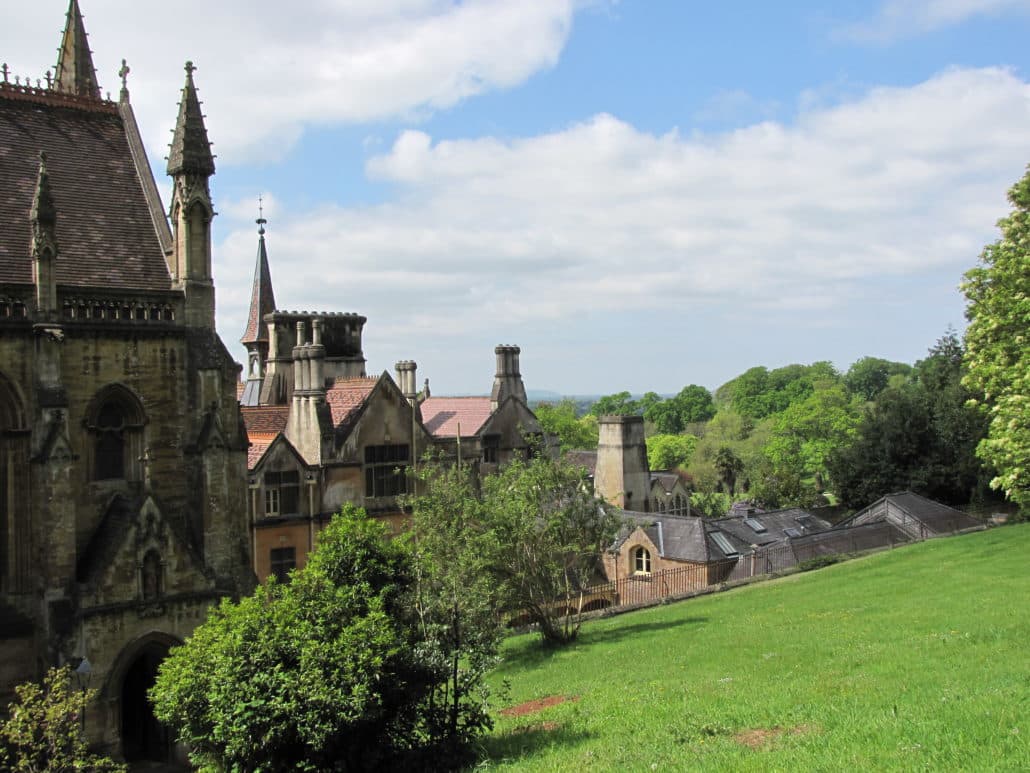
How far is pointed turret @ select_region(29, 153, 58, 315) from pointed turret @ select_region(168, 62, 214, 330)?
3.35 metres

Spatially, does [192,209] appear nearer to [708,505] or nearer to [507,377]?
[507,377]

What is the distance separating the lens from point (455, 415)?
43.5 metres

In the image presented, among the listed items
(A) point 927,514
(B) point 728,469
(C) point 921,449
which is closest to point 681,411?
(B) point 728,469

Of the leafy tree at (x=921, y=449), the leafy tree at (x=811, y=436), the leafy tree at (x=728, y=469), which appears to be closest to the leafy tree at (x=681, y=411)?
the leafy tree at (x=811, y=436)

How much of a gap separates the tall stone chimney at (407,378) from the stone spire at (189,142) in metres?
15.4

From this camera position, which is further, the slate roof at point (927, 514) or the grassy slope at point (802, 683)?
the slate roof at point (927, 514)

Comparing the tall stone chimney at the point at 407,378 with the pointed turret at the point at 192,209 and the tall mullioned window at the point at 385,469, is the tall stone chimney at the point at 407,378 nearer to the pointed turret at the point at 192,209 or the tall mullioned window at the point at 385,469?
the tall mullioned window at the point at 385,469

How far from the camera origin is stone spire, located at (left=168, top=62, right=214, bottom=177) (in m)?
24.1

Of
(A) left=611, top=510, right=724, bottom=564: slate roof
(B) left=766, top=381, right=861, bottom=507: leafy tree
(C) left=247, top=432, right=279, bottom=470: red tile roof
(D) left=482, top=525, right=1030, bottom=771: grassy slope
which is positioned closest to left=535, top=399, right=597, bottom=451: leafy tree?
(B) left=766, top=381, right=861, bottom=507: leafy tree

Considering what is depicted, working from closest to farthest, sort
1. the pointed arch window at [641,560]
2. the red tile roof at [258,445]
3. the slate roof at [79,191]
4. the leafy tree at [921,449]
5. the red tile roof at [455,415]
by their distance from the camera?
the slate roof at [79,191] → the red tile roof at [258,445] → the red tile roof at [455,415] → the pointed arch window at [641,560] → the leafy tree at [921,449]

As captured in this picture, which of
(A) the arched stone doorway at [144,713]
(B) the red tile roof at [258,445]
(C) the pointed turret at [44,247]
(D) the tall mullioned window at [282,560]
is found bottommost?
(A) the arched stone doorway at [144,713]

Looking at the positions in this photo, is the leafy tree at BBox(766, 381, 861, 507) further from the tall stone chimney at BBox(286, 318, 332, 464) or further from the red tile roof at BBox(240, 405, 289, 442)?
the tall stone chimney at BBox(286, 318, 332, 464)

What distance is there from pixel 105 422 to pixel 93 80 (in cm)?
1333

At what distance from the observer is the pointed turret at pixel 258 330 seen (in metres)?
45.7
